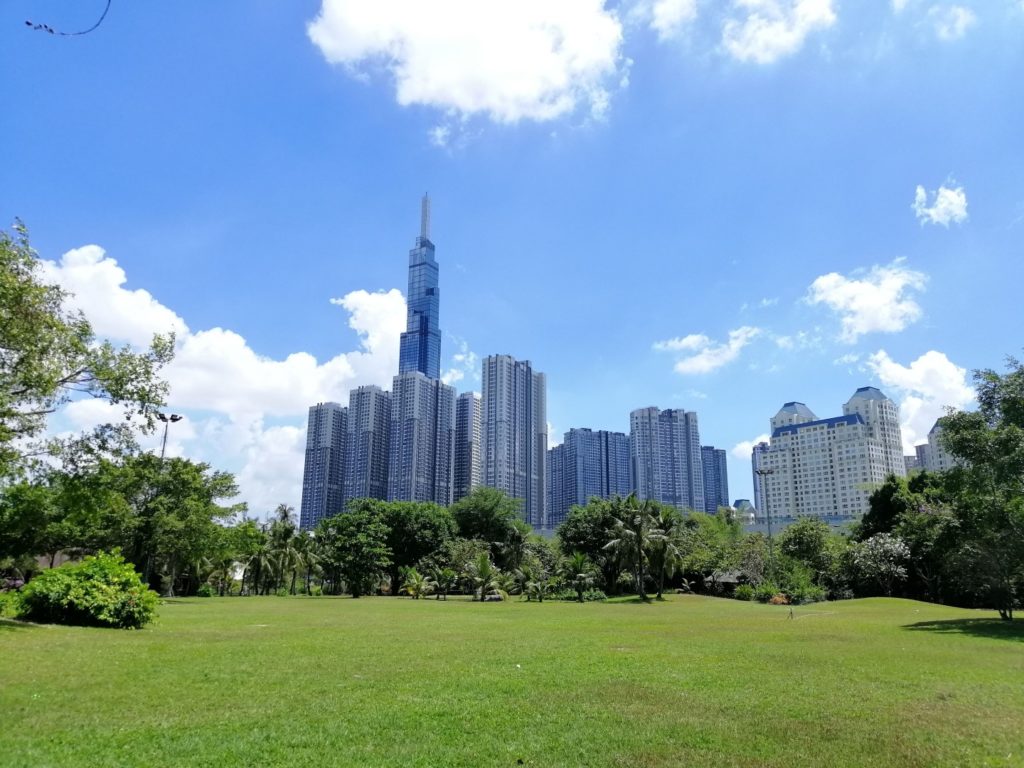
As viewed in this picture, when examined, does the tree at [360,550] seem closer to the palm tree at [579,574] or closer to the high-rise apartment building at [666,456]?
the palm tree at [579,574]

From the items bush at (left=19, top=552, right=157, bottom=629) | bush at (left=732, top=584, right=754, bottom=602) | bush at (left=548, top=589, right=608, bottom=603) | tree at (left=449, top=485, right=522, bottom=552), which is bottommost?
bush at (left=548, top=589, right=608, bottom=603)

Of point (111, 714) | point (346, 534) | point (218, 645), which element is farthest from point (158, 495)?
point (111, 714)

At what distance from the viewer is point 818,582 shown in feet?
159

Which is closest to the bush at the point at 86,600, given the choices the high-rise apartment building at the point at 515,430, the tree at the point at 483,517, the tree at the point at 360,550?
the tree at the point at 360,550

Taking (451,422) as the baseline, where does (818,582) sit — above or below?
below

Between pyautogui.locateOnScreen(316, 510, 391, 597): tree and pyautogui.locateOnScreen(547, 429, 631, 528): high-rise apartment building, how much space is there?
6916 centimetres

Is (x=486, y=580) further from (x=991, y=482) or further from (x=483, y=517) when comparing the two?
(x=991, y=482)

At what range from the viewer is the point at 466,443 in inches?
4254

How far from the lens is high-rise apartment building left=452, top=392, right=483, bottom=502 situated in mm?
107625

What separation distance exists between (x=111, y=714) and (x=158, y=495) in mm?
39154

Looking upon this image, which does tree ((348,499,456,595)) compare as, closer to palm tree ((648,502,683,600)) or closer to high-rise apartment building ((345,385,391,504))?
palm tree ((648,502,683,600))

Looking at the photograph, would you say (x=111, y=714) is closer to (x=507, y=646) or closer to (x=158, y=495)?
(x=507, y=646)

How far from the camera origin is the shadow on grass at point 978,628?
20766 millimetres

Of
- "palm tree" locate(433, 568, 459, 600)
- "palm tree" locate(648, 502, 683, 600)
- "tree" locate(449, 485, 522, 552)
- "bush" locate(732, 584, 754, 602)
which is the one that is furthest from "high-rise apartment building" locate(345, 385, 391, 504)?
"bush" locate(732, 584, 754, 602)
